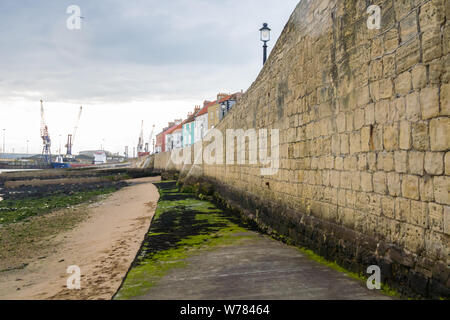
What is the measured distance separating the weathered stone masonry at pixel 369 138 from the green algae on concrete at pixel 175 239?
1402mm

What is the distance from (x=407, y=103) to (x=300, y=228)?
3.16 metres

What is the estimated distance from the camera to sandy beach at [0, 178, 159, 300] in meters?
4.58

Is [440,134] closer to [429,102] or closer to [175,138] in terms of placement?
[429,102]

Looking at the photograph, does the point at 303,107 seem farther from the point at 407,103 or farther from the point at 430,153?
the point at 430,153

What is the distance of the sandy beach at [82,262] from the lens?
4581 mm

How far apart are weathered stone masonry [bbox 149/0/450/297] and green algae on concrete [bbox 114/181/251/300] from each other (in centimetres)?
140

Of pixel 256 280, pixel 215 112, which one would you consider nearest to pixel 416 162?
pixel 256 280

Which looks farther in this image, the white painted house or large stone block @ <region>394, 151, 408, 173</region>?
the white painted house

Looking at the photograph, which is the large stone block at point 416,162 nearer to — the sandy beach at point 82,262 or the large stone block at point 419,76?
the large stone block at point 419,76

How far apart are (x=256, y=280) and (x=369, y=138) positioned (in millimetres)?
2181

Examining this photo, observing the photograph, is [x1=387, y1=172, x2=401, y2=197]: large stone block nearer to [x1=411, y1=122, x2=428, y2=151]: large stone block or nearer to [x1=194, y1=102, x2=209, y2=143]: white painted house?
[x1=411, y1=122, x2=428, y2=151]: large stone block

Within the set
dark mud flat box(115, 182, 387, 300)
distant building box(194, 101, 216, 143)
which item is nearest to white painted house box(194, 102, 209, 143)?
distant building box(194, 101, 216, 143)

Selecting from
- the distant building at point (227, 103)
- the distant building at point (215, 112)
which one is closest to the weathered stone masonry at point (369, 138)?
the distant building at point (227, 103)

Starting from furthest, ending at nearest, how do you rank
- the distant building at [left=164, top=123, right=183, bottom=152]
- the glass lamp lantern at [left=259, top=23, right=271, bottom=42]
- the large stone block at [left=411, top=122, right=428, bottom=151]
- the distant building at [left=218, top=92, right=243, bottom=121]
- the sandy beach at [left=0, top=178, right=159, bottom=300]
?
the distant building at [left=164, top=123, right=183, bottom=152] < the distant building at [left=218, top=92, right=243, bottom=121] < the glass lamp lantern at [left=259, top=23, right=271, bottom=42] < the sandy beach at [left=0, top=178, right=159, bottom=300] < the large stone block at [left=411, top=122, right=428, bottom=151]
